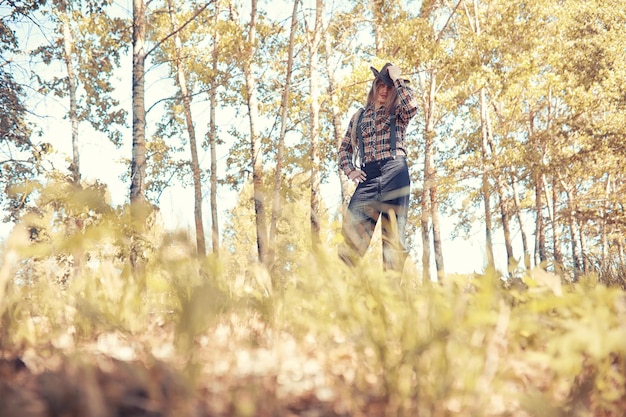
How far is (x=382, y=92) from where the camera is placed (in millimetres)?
4355

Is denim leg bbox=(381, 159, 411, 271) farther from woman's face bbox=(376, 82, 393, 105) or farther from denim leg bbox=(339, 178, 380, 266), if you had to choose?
woman's face bbox=(376, 82, 393, 105)

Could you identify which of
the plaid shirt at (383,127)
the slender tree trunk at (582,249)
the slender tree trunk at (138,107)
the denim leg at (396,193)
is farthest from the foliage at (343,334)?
the slender tree trunk at (138,107)

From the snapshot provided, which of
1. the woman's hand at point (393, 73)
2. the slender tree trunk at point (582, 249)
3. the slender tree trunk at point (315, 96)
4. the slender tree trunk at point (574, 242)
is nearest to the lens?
the woman's hand at point (393, 73)

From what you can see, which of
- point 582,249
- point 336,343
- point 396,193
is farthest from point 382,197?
point 582,249

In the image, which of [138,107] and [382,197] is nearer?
[382,197]

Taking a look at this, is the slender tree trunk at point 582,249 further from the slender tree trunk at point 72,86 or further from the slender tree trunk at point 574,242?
the slender tree trunk at point 72,86

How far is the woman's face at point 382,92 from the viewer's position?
4.34 meters

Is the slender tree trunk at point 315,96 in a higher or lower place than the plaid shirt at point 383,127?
higher

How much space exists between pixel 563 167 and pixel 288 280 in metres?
11.6

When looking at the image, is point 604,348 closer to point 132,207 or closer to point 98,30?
point 132,207

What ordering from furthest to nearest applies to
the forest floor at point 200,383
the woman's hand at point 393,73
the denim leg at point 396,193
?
the woman's hand at point 393,73 → the denim leg at point 396,193 → the forest floor at point 200,383

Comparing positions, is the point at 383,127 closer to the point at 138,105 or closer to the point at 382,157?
the point at 382,157

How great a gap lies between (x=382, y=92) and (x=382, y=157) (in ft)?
2.18

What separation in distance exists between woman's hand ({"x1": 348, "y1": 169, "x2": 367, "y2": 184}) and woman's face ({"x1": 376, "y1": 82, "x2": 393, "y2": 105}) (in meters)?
0.71
